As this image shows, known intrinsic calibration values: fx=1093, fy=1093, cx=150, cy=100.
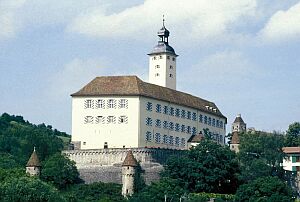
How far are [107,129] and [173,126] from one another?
903 cm

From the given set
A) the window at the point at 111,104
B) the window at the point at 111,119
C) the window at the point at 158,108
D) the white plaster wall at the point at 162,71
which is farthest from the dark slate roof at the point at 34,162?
the white plaster wall at the point at 162,71

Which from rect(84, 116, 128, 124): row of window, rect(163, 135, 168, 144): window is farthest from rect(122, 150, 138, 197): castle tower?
rect(163, 135, 168, 144): window

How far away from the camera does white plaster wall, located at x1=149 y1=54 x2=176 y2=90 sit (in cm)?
13162

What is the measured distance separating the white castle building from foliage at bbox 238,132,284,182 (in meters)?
8.69

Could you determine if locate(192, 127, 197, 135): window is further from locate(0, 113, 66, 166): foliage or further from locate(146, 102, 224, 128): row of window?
locate(0, 113, 66, 166): foliage

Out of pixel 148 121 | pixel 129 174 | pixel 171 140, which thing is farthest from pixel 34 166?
pixel 171 140

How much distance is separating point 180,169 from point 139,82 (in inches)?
569

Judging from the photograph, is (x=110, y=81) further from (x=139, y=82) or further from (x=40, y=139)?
(x=40, y=139)

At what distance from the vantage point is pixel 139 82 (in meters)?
118

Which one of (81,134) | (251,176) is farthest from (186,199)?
(81,134)

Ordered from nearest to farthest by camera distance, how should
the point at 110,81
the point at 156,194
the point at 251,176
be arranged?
the point at 156,194 → the point at 251,176 → the point at 110,81

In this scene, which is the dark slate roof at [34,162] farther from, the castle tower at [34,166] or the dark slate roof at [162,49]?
the dark slate roof at [162,49]

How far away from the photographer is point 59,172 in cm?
10919

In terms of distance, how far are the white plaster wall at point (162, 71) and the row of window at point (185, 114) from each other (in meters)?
6.71
